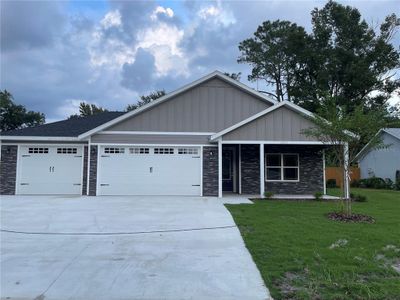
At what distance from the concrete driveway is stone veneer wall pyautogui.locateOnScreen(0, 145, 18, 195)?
229 inches

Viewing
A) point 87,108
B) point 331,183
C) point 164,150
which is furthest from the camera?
point 87,108

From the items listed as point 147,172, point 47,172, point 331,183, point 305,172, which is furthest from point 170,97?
point 331,183

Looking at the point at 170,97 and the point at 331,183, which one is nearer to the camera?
the point at 170,97

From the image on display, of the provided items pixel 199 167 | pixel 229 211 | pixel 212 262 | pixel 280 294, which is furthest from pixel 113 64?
pixel 280 294

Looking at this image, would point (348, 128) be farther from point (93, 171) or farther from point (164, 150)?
point (93, 171)

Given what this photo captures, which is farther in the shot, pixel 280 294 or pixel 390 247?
pixel 390 247

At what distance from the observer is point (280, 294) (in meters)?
5.30

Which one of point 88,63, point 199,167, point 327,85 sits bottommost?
point 199,167

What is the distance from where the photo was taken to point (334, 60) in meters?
36.2

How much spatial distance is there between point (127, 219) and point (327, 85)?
2984cm

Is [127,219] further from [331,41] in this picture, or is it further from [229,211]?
[331,41]

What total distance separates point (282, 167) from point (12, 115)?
3304 cm

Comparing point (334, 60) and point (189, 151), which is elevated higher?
point (334, 60)

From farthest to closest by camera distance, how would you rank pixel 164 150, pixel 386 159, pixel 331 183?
pixel 386 159
pixel 331 183
pixel 164 150
